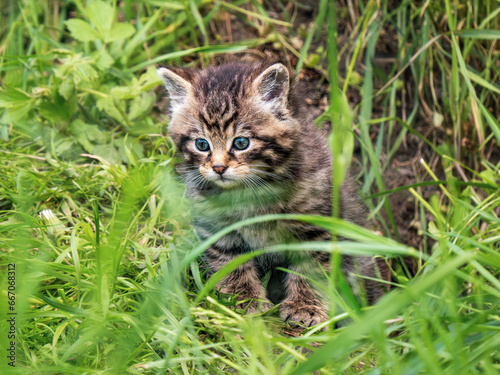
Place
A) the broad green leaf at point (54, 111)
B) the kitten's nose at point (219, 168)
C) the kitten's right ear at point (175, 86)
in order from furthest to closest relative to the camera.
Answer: the broad green leaf at point (54, 111), the kitten's right ear at point (175, 86), the kitten's nose at point (219, 168)

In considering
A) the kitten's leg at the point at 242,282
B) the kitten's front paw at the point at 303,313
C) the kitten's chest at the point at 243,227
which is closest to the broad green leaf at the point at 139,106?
the kitten's chest at the point at 243,227

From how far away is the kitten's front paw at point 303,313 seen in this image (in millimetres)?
2748

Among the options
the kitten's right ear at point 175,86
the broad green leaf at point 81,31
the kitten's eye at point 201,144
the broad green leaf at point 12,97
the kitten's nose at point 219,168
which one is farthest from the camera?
the broad green leaf at point 81,31

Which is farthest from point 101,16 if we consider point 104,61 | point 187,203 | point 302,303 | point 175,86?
point 302,303

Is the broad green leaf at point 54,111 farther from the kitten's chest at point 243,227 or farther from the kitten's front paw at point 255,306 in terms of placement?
the kitten's front paw at point 255,306

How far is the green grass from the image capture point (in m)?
1.87

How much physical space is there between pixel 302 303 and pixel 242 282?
1.22 ft

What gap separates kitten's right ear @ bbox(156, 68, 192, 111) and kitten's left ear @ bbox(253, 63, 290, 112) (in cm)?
44

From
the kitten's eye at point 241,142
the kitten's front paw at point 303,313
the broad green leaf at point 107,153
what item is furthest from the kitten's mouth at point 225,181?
the broad green leaf at point 107,153

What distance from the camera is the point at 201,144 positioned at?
2691 millimetres

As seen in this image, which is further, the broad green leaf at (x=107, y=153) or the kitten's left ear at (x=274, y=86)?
the broad green leaf at (x=107, y=153)

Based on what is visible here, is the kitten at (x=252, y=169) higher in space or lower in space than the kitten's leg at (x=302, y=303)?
higher

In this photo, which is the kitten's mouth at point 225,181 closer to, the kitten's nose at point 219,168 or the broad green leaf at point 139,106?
the kitten's nose at point 219,168

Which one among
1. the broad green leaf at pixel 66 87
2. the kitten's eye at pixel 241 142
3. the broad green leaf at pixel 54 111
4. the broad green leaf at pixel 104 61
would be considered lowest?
the broad green leaf at pixel 54 111
